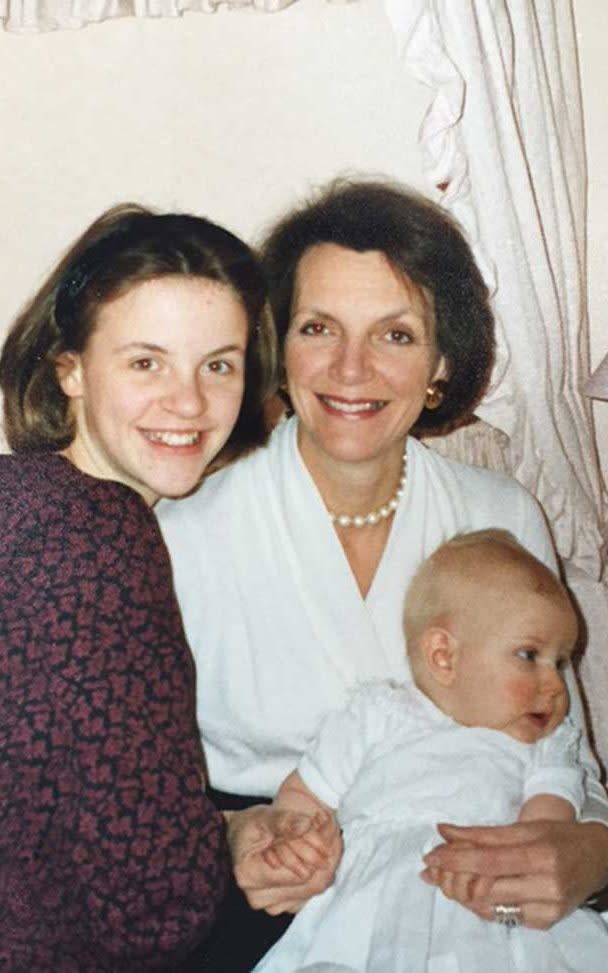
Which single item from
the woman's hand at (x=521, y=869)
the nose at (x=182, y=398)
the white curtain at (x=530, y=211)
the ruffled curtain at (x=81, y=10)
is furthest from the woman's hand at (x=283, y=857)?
the ruffled curtain at (x=81, y=10)

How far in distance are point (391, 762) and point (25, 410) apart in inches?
25.6

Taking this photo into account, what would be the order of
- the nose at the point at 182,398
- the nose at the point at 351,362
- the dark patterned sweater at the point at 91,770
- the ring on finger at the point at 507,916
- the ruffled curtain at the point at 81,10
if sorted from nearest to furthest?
the dark patterned sweater at the point at 91,770, the ring on finger at the point at 507,916, the nose at the point at 182,398, the nose at the point at 351,362, the ruffled curtain at the point at 81,10

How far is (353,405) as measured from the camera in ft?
4.97

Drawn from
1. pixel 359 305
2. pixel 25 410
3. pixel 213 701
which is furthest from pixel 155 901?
pixel 359 305

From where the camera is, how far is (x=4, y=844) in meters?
0.99

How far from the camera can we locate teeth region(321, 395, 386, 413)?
4.97ft

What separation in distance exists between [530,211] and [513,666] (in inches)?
31.3

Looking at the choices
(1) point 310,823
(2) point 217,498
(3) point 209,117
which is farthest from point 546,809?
(3) point 209,117

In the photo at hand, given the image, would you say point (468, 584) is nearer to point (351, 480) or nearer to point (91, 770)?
point (351, 480)

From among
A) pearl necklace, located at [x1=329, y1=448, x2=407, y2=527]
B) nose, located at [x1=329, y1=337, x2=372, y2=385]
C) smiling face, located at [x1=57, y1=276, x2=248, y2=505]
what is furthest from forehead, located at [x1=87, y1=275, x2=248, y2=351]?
pearl necklace, located at [x1=329, y1=448, x2=407, y2=527]

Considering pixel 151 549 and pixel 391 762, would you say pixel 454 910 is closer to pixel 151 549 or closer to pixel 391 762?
pixel 391 762

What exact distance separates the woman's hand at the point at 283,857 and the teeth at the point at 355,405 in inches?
21.9

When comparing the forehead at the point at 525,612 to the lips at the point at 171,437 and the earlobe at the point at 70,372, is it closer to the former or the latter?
the lips at the point at 171,437

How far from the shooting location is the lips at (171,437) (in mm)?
1289
